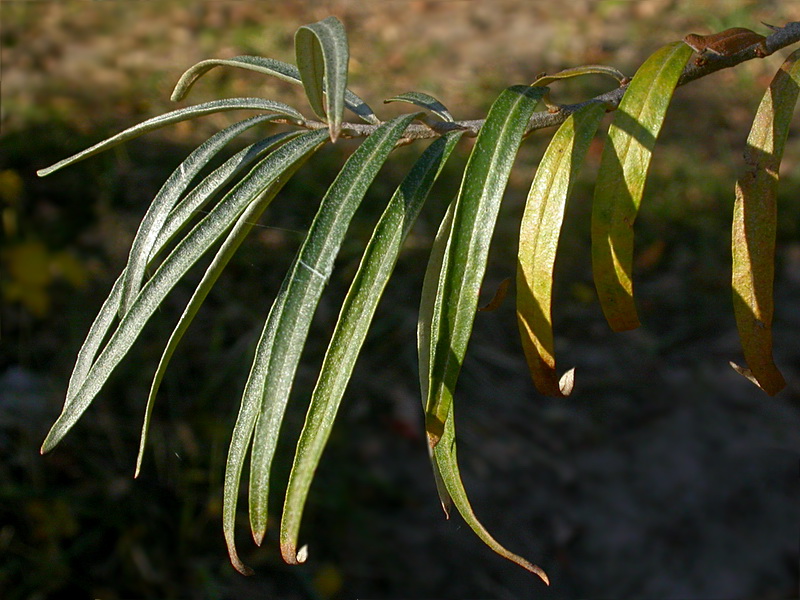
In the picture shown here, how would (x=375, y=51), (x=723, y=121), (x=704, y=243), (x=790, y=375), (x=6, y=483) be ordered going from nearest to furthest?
(x=6, y=483), (x=790, y=375), (x=704, y=243), (x=723, y=121), (x=375, y=51)

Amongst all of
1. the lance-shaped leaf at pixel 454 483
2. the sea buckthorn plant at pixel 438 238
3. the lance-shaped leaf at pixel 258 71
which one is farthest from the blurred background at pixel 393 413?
the lance-shaped leaf at pixel 454 483

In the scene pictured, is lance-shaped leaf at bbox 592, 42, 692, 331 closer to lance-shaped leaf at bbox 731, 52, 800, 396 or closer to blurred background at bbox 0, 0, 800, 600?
lance-shaped leaf at bbox 731, 52, 800, 396

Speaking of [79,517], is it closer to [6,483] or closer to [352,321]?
[6,483]

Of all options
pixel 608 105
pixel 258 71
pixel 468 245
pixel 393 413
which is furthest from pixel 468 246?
pixel 393 413

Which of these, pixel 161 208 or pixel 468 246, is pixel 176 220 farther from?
pixel 468 246

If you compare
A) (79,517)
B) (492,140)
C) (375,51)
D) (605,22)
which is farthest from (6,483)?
(605,22)
